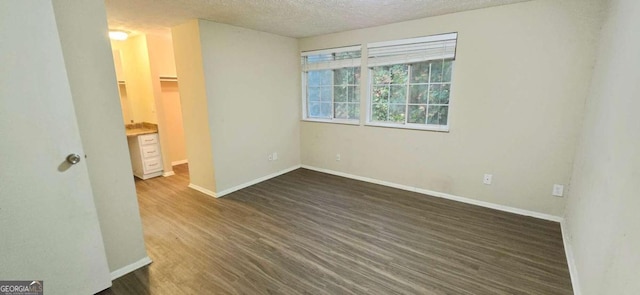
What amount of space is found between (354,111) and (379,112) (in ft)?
1.47

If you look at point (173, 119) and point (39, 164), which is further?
point (173, 119)

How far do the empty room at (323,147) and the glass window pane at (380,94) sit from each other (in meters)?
0.03

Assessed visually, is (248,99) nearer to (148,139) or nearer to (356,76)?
(356,76)

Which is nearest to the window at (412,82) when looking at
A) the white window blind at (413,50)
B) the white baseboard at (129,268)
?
the white window blind at (413,50)

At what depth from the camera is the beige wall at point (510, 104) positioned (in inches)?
97.4

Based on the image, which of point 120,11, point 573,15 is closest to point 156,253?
point 120,11

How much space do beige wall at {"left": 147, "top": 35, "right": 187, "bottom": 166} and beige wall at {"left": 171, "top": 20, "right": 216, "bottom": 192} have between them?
906mm

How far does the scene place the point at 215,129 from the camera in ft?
11.2

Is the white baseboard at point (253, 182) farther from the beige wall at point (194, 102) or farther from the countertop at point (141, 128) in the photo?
the countertop at point (141, 128)

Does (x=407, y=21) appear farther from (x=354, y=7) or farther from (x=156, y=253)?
(x=156, y=253)

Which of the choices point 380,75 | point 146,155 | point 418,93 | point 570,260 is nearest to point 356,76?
point 380,75

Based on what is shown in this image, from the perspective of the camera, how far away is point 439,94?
3.27m

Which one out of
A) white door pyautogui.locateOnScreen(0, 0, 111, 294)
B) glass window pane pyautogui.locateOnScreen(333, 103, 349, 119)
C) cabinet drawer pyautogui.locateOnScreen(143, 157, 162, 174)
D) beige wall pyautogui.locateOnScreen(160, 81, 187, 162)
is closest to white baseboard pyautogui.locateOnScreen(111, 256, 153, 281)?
white door pyautogui.locateOnScreen(0, 0, 111, 294)

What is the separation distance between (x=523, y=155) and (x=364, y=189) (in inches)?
76.0
